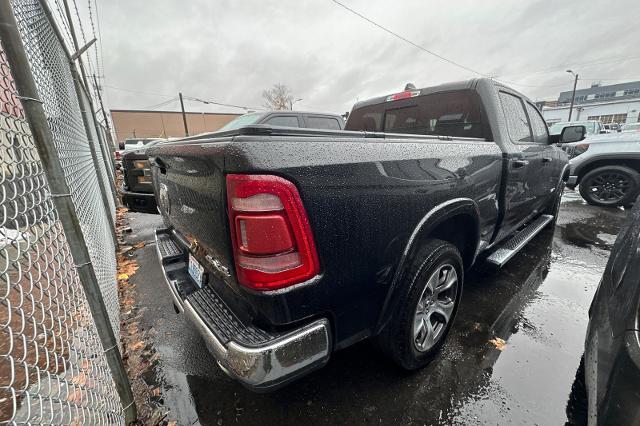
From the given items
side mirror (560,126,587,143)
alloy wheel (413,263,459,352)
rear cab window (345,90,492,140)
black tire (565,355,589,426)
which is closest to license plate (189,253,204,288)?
alloy wheel (413,263,459,352)

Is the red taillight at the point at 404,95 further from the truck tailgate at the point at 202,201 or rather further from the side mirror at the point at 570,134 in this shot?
the truck tailgate at the point at 202,201

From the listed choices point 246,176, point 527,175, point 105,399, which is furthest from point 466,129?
point 105,399

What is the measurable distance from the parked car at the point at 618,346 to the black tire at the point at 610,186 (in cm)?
634

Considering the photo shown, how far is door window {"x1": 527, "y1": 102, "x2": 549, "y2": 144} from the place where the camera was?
3715 millimetres

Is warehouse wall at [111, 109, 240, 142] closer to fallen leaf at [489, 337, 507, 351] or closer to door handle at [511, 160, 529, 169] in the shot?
→ door handle at [511, 160, 529, 169]

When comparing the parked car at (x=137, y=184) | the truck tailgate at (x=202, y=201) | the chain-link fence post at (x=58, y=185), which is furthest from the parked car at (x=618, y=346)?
the parked car at (x=137, y=184)

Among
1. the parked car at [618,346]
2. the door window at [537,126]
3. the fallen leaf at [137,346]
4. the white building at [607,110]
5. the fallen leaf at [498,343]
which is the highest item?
the white building at [607,110]

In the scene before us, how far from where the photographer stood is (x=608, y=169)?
6293mm

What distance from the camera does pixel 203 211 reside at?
1544mm

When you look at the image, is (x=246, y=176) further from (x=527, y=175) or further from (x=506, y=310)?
(x=527, y=175)

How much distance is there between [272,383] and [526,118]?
13.0 feet

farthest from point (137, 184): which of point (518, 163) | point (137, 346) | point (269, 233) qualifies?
point (518, 163)

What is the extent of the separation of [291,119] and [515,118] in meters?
4.06

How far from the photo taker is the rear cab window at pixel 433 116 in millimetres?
→ 2785
